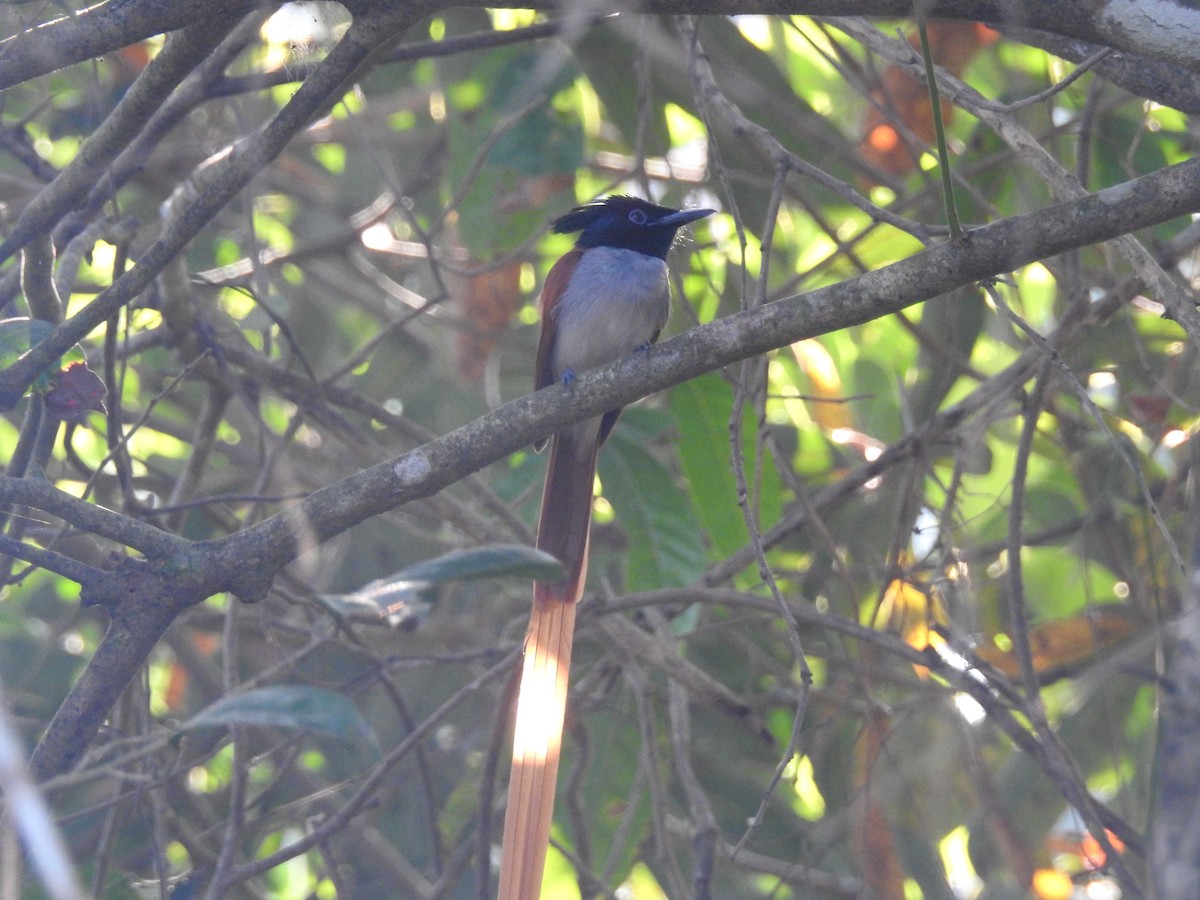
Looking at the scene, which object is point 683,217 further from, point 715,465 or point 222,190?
point 222,190

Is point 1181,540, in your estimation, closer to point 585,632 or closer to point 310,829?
point 585,632

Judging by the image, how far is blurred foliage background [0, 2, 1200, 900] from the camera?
3164mm

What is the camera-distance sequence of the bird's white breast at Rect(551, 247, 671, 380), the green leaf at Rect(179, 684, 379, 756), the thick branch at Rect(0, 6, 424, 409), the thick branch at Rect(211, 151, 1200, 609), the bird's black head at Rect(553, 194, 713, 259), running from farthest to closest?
the bird's black head at Rect(553, 194, 713, 259)
the bird's white breast at Rect(551, 247, 671, 380)
the thick branch at Rect(0, 6, 424, 409)
the thick branch at Rect(211, 151, 1200, 609)
the green leaf at Rect(179, 684, 379, 756)

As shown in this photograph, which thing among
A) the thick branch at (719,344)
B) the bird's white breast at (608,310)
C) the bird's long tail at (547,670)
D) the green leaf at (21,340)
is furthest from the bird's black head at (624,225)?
the green leaf at (21,340)

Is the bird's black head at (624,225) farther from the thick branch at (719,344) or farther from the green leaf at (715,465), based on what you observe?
the thick branch at (719,344)

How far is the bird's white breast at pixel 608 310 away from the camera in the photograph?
163 inches

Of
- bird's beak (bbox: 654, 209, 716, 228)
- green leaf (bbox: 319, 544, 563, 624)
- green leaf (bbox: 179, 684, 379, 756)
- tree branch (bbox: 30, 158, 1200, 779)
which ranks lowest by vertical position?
green leaf (bbox: 179, 684, 379, 756)

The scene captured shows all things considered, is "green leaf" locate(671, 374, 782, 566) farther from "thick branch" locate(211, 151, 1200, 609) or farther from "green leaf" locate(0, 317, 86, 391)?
"green leaf" locate(0, 317, 86, 391)

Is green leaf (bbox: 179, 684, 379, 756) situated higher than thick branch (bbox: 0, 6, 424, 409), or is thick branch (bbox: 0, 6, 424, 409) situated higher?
thick branch (bbox: 0, 6, 424, 409)

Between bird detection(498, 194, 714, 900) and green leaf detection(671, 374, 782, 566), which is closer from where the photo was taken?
bird detection(498, 194, 714, 900)

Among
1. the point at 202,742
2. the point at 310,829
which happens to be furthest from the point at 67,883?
the point at 202,742

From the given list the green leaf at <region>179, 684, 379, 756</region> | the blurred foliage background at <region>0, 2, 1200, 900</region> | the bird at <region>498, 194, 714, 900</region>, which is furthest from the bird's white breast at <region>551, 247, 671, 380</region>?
the green leaf at <region>179, 684, 379, 756</region>

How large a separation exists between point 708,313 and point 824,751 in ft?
5.25

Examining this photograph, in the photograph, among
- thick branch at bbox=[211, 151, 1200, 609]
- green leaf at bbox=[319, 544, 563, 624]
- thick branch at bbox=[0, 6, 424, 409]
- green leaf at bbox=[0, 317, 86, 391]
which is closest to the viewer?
green leaf at bbox=[319, 544, 563, 624]
